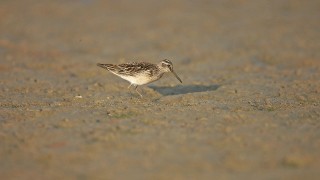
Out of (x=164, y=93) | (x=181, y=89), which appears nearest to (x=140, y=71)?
(x=164, y=93)

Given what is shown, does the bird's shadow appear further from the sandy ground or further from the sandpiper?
the sandpiper

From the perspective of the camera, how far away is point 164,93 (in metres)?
15.7

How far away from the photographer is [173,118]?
12445 mm

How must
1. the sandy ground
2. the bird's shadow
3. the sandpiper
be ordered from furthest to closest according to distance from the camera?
the bird's shadow < the sandpiper < the sandy ground

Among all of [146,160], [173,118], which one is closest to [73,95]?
[173,118]

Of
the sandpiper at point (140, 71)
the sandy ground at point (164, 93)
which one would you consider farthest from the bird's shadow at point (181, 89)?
the sandpiper at point (140, 71)

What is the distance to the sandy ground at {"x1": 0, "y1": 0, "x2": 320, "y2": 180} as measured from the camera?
984 centimetres

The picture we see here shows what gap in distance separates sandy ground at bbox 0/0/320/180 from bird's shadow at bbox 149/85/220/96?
0.03 meters

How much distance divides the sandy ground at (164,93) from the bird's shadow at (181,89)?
3 centimetres

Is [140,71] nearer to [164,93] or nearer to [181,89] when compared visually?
[164,93]

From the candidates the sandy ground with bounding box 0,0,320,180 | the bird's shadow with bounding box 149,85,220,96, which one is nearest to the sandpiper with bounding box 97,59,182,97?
the sandy ground with bounding box 0,0,320,180

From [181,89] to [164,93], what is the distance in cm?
→ 72

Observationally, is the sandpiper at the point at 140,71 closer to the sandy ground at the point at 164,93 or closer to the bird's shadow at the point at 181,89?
the sandy ground at the point at 164,93

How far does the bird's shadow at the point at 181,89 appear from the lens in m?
15.8
